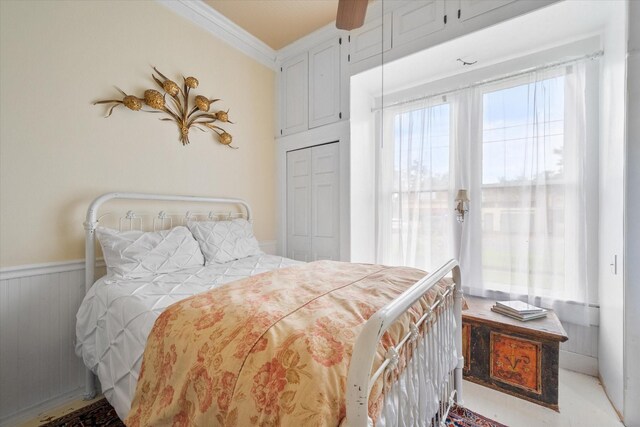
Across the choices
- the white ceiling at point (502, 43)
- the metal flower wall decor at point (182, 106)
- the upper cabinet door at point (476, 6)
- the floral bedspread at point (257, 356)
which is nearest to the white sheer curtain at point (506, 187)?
the white ceiling at point (502, 43)

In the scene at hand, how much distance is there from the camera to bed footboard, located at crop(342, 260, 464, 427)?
62 cm

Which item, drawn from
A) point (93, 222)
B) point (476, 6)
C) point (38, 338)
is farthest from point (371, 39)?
point (38, 338)

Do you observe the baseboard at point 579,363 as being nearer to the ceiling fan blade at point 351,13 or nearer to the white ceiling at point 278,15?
the ceiling fan blade at point 351,13

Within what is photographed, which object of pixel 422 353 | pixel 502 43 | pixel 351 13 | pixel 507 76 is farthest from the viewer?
pixel 507 76

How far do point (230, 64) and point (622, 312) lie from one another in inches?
140

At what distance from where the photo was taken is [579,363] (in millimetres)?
2068

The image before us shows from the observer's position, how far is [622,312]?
1560mm

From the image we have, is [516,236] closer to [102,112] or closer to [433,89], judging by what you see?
[433,89]

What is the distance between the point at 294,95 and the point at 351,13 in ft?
6.27

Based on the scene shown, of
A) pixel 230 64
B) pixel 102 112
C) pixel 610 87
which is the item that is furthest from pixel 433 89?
pixel 102 112

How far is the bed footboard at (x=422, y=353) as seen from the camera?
0.62m

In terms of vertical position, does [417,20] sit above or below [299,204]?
above

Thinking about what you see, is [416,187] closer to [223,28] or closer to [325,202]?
[325,202]

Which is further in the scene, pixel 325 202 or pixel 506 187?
pixel 325 202
